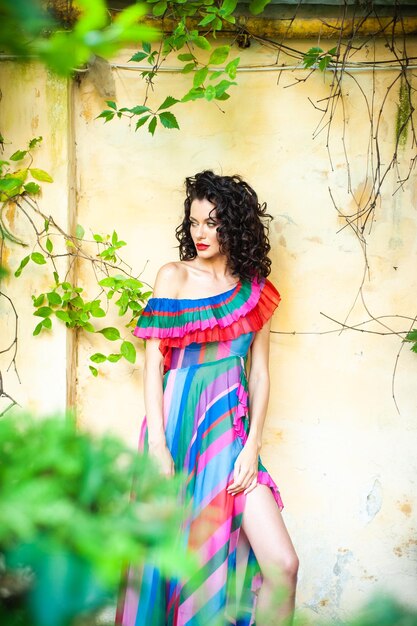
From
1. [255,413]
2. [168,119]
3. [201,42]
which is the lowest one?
[255,413]

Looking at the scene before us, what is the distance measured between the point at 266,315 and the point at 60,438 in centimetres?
211

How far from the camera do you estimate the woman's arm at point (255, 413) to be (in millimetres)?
2453

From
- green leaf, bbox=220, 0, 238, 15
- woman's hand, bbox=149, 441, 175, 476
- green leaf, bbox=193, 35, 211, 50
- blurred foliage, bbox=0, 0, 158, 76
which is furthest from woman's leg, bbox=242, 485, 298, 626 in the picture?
blurred foliage, bbox=0, 0, 158, 76

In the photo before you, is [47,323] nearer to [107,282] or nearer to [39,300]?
[39,300]

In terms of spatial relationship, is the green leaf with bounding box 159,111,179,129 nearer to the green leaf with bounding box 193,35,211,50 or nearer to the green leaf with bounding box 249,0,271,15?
the green leaf with bounding box 193,35,211,50

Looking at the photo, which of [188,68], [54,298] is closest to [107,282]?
[54,298]

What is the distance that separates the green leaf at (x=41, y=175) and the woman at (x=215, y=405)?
0.59m

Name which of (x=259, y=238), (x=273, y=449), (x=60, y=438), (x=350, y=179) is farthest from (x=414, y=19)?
(x=60, y=438)

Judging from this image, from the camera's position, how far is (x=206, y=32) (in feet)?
9.57

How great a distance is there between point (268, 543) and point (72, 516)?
6.49 ft

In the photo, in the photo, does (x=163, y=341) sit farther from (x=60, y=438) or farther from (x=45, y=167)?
(x=60, y=438)

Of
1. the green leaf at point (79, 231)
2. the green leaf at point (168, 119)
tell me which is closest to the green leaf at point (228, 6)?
the green leaf at point (168, 119)

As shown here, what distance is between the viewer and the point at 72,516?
1.71ft

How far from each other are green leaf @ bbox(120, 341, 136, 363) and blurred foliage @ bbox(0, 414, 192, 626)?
7.22 feet
